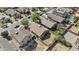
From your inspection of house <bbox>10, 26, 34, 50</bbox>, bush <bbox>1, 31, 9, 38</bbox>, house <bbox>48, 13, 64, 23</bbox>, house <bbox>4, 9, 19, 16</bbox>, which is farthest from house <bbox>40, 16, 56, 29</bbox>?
bush <bbox>1, 31, 9, 38</bbox>

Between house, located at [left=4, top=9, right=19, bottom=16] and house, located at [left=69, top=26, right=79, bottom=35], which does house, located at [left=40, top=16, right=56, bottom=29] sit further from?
house, located at [left=4, top=9, right=19, bottom=16]

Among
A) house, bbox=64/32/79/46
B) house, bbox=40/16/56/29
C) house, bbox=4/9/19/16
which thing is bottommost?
house, bbox=64/32/79/46

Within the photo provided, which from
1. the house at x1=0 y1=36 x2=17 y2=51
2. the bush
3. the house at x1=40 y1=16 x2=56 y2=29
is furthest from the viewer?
the house at x1=40 y1=16 x2=56 y2=29

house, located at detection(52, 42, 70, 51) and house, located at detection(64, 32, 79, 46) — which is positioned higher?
house, located at detection(64, 32, 79, 46)

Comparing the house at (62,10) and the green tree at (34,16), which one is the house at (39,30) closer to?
the green tree at (34,16)

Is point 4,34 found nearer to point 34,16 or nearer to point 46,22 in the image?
point 34,16

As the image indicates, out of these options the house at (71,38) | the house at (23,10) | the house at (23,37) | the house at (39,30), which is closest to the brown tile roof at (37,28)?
the house at (39,30)
